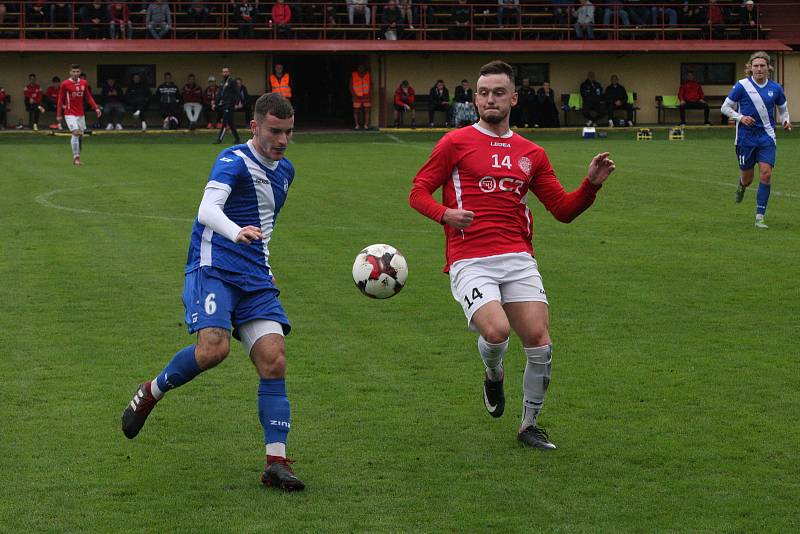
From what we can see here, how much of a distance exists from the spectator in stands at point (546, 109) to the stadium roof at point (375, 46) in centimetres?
243

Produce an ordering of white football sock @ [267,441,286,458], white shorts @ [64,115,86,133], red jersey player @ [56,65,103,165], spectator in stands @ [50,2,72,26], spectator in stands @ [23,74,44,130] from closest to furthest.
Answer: white football sock @ [267,441,286,458] < white shorts @ [64,115,86,133] < red jersey player @ [56,65,103,165] < spectator in stands @ [23,74,44,130] < spectator in stands @ [50,2,72,26]

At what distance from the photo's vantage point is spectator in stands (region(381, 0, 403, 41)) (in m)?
44.6

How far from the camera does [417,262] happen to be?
14.5m

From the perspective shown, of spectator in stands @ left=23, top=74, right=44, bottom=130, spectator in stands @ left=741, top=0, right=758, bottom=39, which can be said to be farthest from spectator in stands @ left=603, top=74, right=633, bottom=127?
spectator in stands @ left=23, top=74, right=44, bottom=130

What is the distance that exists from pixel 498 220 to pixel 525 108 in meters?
36.3

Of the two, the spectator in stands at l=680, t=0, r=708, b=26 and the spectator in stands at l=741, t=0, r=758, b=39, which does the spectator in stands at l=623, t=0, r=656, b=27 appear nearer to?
the spectator in stands at l=680, t=0, r=708, b=26

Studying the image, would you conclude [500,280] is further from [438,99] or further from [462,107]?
[438,99]

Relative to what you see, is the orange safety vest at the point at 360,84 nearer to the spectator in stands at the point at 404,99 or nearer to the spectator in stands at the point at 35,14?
the spectator in stands at the point at 404,99

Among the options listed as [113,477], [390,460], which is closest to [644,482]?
[390,460]

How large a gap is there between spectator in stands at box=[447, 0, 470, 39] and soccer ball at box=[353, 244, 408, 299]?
3857 cm

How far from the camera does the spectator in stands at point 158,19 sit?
141 ft

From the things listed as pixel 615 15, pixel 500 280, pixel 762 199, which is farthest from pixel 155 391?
pixel 615 15

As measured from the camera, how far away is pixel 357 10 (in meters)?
45.2

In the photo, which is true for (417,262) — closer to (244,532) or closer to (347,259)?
(347,259)
